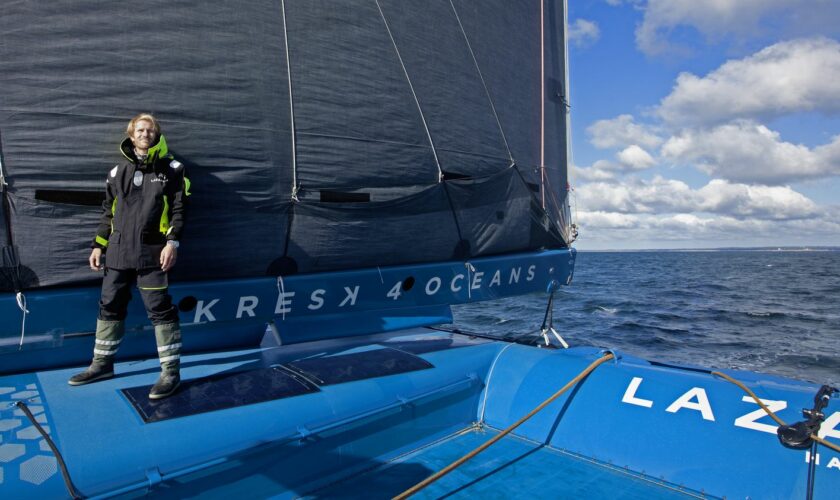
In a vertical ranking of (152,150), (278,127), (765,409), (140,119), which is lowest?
(765,409)

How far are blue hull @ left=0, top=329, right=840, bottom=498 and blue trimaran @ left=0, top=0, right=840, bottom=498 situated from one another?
0.01 meters

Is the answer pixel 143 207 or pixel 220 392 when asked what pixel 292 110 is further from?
pixel 220 392

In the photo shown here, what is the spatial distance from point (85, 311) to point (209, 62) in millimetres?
1711

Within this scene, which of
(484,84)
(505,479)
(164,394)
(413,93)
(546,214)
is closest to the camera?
(164,394)

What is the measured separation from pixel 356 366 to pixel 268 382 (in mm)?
638

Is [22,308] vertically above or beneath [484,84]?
beneath

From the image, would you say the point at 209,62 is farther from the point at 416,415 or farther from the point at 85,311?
the point at 416,415

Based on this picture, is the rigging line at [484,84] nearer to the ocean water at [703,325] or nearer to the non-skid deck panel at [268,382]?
the non-skid deck panel at [268,382]

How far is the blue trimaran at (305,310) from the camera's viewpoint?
260 centimetres

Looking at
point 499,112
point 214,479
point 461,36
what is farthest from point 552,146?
point 214,479

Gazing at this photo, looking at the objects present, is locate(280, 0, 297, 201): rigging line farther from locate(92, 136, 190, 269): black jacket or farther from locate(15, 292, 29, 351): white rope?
locate(15, 292, 29, 351): white rope

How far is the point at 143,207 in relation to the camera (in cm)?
280

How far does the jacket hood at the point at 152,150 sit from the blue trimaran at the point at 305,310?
0.23m

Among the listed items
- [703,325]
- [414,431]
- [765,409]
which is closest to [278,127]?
[414,431]
